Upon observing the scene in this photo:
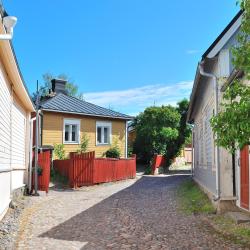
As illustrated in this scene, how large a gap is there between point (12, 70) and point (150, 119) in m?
25.6

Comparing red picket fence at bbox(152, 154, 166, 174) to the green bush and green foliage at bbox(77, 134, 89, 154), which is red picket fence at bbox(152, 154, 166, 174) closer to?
the green bush

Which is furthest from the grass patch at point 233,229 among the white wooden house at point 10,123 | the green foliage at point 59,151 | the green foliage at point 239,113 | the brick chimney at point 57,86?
the brick chimney at point 57,86

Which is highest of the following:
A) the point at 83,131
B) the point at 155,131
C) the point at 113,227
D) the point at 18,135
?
the point at 155,131

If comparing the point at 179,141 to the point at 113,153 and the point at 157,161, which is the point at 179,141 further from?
the point at 113,153

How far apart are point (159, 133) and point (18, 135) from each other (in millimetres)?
20686

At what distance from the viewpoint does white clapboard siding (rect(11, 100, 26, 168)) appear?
44.5ft

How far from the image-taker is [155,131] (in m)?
34.9

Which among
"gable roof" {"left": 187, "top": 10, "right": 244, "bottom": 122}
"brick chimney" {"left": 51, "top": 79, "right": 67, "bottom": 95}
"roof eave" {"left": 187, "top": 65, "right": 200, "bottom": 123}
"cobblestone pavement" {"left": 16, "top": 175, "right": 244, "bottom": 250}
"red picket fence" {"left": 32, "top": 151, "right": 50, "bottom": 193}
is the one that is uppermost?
"brick chimney" {"left": 51, "top": 79, "right": 67, "bottom": 95}

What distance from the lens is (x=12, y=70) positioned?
35.2 feet

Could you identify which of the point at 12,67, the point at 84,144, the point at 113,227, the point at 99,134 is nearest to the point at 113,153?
the point at 99,134

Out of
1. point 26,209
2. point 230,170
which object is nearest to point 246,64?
point 230,170

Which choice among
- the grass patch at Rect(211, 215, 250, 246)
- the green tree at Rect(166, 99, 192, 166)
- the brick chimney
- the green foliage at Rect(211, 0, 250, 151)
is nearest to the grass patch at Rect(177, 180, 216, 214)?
the grass patch at Rect(211, 215, 250, 246)

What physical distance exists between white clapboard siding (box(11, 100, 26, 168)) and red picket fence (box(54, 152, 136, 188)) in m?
3.93

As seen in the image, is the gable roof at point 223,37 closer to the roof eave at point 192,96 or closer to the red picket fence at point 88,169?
the roof eave at point 192,96
